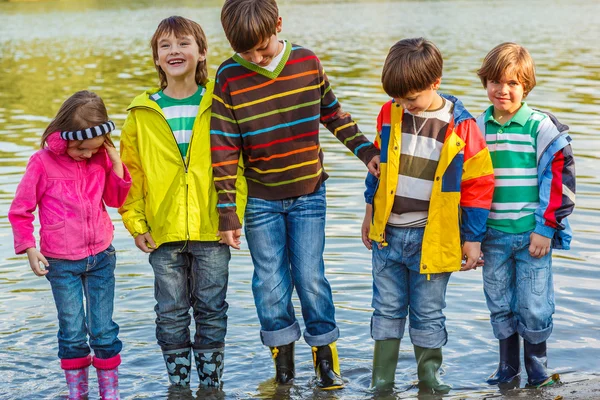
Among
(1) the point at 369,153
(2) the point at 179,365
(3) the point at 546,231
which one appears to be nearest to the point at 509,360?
(3) the point at 546,231

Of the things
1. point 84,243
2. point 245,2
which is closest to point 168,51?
point 245,2

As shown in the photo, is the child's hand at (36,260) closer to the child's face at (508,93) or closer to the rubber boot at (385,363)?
the rubber boot at (385,363)

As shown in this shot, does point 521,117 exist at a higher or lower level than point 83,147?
higher

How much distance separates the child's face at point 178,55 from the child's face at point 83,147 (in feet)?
1.56

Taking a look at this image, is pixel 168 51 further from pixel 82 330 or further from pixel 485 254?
pixel 485 254

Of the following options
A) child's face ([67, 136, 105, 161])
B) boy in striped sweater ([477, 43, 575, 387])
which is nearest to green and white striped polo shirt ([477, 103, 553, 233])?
boy in striped sweater ([477, 43, 575, 387])

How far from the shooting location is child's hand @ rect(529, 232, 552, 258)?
159 inches

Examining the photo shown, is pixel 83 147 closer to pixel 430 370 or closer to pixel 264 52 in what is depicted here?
pixel 264 52

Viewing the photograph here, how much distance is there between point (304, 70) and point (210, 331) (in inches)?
53.9

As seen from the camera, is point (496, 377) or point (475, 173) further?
point (496, 377)

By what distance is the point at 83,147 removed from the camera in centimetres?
406

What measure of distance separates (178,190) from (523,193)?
5.36ft

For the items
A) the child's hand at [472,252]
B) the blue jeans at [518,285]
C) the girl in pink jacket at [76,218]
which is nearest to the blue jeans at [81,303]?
the girl in pink jacket at [76,218]

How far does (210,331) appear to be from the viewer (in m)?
4.38
